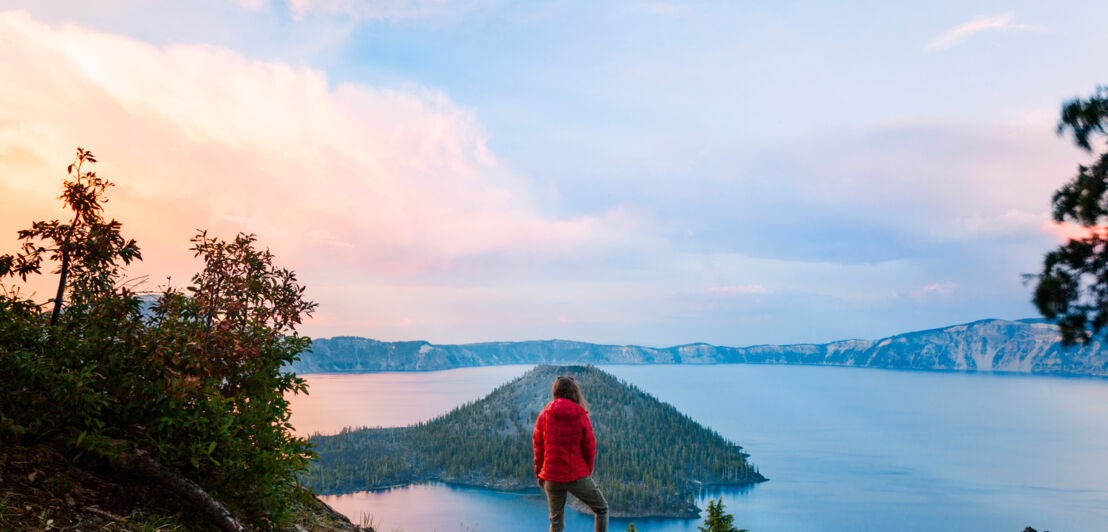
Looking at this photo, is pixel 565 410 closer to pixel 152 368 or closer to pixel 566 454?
pixel 566 454

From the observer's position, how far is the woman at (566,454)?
8617 mm

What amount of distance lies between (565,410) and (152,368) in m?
5.20

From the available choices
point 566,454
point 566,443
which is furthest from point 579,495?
point 566,443

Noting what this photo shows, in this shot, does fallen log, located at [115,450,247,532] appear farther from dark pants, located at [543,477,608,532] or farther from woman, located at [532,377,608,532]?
dark pants, located at [543,477,608,532]

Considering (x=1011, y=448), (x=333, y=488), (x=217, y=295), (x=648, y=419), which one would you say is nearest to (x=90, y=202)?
(x=217, y=295)

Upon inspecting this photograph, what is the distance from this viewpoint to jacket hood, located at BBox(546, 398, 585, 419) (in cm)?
863

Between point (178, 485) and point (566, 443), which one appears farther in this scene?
point (566, 443)

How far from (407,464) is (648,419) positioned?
6382cm

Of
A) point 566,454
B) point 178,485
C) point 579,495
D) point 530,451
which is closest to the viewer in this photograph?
point 178,485

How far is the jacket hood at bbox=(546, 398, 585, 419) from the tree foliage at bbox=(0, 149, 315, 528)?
3378 mm

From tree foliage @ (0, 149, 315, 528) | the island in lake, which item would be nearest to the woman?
tree foliage @ (0, 149, 315, 528)

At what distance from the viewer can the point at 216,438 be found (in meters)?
6.34

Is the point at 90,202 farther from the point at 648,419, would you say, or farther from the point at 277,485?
the point at 648,419

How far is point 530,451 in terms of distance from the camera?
14700 centimetres
